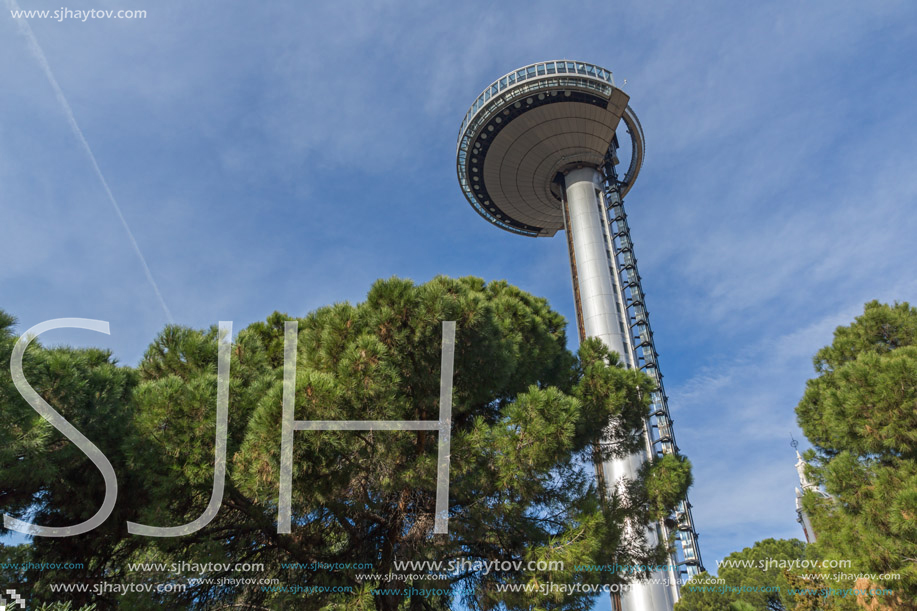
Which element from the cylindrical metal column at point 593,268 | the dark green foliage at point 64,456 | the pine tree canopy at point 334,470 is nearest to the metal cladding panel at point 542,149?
the cylindrical metal column at point 593,268

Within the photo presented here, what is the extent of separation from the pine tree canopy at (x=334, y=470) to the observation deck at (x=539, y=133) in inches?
1197

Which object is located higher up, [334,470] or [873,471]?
[873,471]

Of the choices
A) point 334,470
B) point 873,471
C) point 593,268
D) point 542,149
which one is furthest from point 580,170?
point 334,470

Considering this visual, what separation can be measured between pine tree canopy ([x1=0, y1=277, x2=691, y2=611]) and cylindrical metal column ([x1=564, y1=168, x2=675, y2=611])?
20.0 meters

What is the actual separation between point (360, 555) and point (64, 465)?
14.8ft

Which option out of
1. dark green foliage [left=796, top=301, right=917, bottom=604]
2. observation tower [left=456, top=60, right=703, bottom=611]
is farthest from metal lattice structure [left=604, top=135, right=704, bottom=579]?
dark green foliage [left=796, top=301, right=917, bottom=604]

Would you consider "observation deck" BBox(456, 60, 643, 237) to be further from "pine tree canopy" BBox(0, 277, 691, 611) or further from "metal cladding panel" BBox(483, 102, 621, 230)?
"pine tree canopy" BBox(0, 277, 691, 611)

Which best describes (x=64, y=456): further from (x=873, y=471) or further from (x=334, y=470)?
(x=873, y=471)

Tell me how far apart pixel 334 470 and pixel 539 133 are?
34.6 metres

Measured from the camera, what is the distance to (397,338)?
297 inches

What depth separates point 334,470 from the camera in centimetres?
726

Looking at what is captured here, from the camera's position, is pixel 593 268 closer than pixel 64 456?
No

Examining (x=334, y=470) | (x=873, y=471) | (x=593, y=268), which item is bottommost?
(x=334, y=470)

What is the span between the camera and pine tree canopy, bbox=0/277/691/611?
22.4ft
